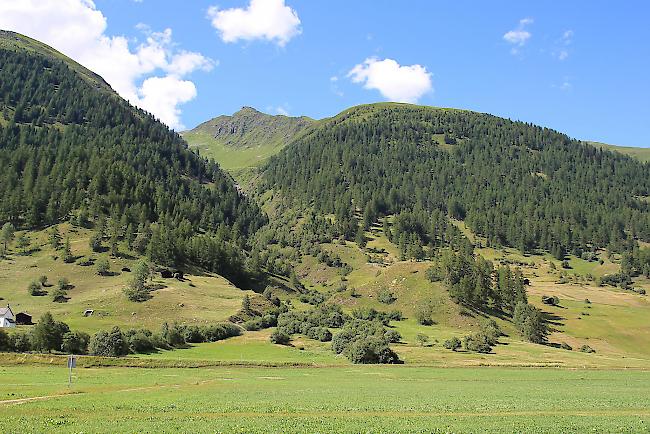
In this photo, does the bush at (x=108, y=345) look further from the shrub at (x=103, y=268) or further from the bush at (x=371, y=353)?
the shrub at (x=103, y=268)

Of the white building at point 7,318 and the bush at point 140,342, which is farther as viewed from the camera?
the white building at point 7,318

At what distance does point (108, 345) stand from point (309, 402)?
1844 inches

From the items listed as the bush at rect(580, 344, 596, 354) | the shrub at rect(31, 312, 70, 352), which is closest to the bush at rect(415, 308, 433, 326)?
the bush at rect(580, 344, 596, 354)

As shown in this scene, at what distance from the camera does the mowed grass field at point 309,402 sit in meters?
26.4

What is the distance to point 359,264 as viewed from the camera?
648 ft

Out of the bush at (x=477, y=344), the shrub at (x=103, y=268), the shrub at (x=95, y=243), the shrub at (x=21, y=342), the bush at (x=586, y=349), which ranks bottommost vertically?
the shrub at (x=21, y=342)

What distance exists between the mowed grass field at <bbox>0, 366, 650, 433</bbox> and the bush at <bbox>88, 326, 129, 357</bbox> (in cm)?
1052

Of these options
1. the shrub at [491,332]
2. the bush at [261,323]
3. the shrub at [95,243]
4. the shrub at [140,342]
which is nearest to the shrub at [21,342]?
the shrub at [140,342]

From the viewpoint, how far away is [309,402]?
3531 cm

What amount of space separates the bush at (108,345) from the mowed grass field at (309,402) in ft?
34.5

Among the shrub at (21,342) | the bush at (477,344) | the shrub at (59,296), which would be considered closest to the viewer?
the shrub at (21,342)

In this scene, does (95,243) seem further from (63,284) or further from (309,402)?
(309,402)

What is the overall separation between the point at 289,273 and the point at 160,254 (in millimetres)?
60003

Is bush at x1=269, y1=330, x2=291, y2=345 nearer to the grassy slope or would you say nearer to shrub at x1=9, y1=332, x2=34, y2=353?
the grassy slope
